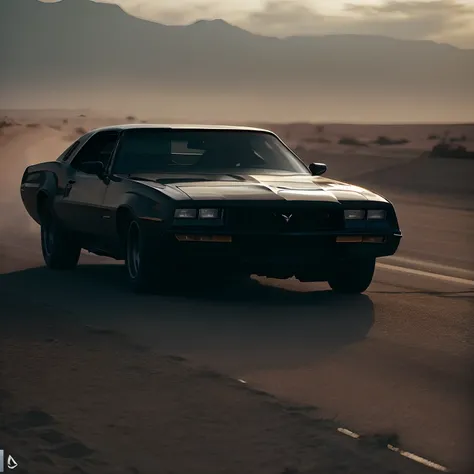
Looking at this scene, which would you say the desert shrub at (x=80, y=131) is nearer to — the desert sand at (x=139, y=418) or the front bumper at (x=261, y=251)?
the front bumper at (x=261, y=251)

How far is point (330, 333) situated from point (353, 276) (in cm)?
236

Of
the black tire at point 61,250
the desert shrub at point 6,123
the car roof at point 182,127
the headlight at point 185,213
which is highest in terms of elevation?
the car roof at point 182,127

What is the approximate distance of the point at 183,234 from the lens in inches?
438

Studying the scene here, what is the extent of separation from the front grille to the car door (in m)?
1.78

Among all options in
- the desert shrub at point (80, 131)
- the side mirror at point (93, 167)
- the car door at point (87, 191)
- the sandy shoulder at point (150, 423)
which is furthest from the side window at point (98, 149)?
the desert shrub at point (80, 131)

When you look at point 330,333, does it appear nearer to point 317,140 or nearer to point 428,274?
point 428,274

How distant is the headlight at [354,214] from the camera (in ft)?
37.4

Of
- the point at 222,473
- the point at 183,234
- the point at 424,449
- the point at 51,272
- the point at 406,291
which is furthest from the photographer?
the point at 51,272

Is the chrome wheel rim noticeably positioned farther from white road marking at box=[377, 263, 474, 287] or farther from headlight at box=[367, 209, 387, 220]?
white road marking at box=[377, 263, 474, 287]

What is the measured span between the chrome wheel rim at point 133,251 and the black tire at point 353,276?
1.57 meters

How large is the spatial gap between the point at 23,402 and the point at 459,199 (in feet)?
74.7

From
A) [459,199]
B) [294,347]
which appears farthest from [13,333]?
[459,199]

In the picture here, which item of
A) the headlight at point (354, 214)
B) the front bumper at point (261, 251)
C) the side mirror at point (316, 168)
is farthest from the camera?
the side mirror at point (316, 168)

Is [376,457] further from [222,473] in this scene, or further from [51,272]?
[51,272]
